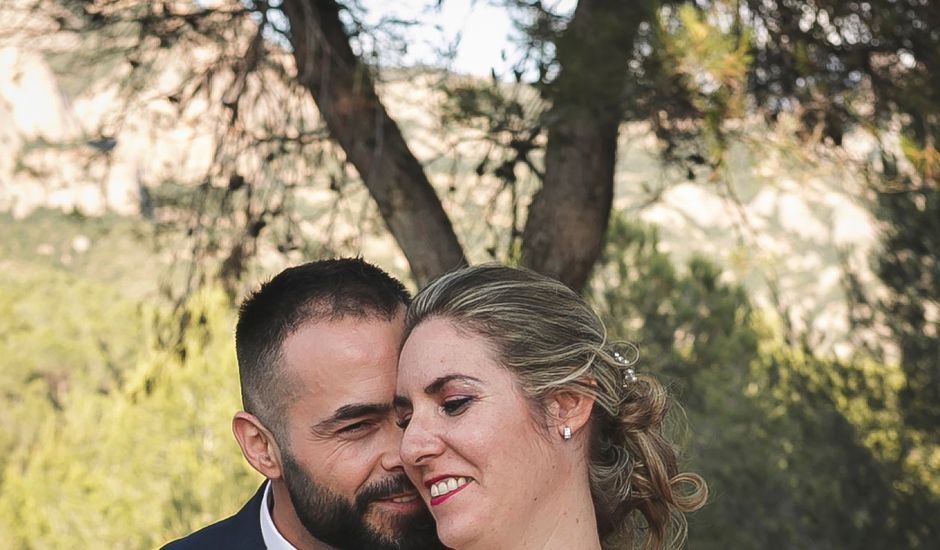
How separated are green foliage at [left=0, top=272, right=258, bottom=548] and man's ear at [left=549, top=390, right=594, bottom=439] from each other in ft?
53.3

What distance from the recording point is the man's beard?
2.68 metres

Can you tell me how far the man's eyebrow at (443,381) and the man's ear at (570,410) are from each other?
202 mm

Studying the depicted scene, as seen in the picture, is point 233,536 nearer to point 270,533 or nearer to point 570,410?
point 270,533

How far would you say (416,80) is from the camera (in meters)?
5.63

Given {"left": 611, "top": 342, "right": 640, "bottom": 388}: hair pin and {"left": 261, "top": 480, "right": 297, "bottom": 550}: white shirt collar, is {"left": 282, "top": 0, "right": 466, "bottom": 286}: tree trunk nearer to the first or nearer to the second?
{"left": 261, "top": 480, "right": 297, "bottom": 550}: white shirt collar

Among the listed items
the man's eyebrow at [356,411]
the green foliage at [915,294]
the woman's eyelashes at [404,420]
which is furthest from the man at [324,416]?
the green foliage at [915,294]

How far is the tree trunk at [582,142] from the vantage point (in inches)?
166

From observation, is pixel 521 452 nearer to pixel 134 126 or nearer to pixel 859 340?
pixel 134 126

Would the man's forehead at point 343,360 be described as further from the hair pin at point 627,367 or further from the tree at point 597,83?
the tree at point 597,83

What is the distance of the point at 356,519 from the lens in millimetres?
2729

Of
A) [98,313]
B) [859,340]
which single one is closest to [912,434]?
[859,340]

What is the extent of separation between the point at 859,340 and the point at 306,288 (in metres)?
11.3

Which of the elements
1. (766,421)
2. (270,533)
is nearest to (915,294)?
(766,421)

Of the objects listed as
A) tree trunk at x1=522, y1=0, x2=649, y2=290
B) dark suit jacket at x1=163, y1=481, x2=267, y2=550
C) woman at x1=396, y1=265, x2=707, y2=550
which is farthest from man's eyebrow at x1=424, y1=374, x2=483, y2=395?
tree trunk at x1=522, y1=0, x2=649, y2=290
